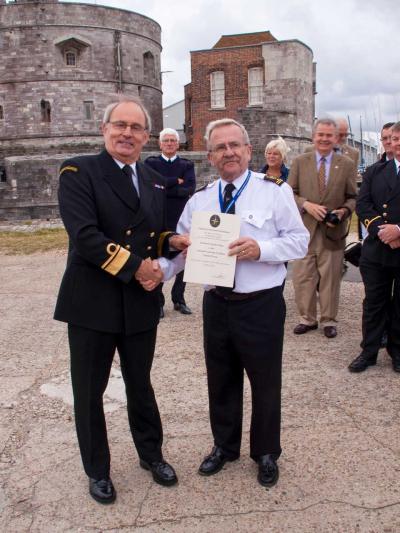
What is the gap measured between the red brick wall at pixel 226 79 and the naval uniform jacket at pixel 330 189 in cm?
2957

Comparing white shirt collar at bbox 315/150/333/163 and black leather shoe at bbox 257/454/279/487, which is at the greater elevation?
white shirt collar at bbox 315/150/333/163

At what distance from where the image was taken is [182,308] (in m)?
7.00

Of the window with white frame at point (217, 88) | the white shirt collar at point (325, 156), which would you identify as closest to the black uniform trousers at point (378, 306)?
the white shirt collar at point (325, 156)

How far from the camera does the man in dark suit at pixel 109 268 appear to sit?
275 centimetres

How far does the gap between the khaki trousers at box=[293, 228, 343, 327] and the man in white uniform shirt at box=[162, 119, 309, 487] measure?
2.87 meters

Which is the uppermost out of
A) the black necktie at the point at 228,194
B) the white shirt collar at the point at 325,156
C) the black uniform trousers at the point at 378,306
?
the white shirt collar at the point at 325,156

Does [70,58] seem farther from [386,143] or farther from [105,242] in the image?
[105,242]

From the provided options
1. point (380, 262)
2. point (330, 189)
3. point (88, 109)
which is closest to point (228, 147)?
point (380, 262)

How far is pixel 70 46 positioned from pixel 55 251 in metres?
28.5

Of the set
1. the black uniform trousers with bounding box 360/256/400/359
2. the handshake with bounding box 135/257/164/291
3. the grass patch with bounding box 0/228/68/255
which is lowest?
the grass patch with bounding box 0/228/68/255

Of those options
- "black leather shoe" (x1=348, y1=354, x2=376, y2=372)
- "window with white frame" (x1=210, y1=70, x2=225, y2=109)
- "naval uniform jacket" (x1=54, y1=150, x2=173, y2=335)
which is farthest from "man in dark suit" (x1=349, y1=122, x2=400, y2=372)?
"window with white frame" (x1=210, y1=70, x2=225, y2=109)

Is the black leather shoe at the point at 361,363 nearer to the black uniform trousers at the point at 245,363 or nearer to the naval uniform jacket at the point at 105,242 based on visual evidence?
the black uniform trousers at the point at 245,363

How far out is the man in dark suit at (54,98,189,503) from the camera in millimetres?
2748

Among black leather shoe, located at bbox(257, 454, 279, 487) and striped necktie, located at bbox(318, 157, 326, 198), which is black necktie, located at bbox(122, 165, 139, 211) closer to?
black leather shoe, located at bbox(257, 454, 279, 487)
